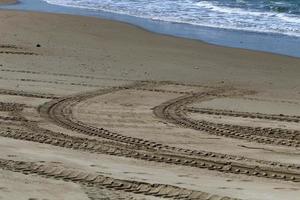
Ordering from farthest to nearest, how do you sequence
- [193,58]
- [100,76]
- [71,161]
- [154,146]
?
1. [193,58]
2. [100,76]
3. [154,146]
4. [71,161]

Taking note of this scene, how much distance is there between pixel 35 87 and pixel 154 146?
3880 mm

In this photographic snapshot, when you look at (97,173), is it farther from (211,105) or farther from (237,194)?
(211,105)

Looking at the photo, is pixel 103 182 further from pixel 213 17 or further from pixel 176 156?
pixel 213 17

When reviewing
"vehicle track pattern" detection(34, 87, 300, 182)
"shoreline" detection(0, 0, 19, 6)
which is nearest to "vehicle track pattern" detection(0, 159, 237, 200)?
"vehicle track pattern" detection(34, 87, 300, 182)

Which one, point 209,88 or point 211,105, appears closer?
point 211,105

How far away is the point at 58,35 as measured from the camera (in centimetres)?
1752

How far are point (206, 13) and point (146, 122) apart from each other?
16334 millimetres

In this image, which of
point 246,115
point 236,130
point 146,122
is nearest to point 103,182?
point 146,122

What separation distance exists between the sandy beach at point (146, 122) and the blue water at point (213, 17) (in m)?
2.26

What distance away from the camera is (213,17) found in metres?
22.7

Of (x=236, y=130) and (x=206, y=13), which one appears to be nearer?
(x=236, y=130)

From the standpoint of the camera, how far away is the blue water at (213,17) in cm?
1762

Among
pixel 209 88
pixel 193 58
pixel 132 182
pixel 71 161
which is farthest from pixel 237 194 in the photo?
pixel 193 58

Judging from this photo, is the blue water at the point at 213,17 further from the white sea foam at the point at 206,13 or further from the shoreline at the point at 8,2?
the shoreline at the point at 8,2
